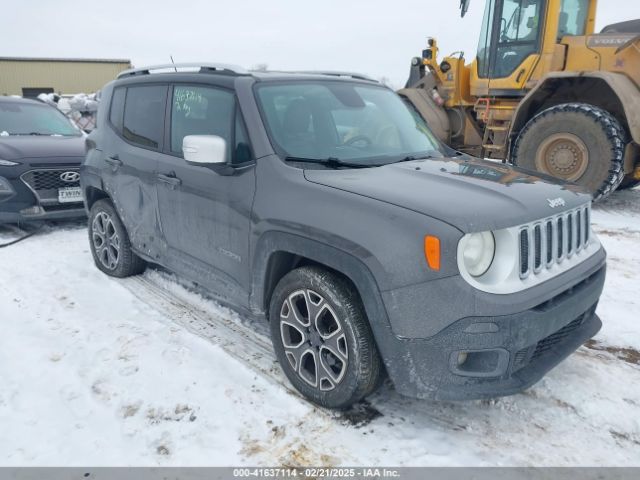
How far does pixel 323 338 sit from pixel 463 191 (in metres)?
1.10

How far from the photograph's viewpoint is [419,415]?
2775 mm

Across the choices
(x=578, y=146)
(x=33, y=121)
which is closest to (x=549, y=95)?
(x=578, y=146)

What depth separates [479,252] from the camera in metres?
2.35

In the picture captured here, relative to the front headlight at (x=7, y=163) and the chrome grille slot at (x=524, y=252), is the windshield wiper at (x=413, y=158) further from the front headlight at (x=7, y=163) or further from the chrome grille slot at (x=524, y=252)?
the front headlight at (x=7, y=163)

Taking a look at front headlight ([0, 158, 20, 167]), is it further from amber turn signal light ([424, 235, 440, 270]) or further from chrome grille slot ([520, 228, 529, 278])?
chrome grille slot ([520, 228, 529, 278])

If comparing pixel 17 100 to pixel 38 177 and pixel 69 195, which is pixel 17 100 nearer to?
pixel 38 177

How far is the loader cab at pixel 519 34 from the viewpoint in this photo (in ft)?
26.3

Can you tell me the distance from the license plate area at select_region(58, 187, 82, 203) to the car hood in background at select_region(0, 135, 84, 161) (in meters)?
0.44

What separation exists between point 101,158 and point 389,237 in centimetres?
349

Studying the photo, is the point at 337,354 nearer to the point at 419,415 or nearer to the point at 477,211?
the point at 419,415

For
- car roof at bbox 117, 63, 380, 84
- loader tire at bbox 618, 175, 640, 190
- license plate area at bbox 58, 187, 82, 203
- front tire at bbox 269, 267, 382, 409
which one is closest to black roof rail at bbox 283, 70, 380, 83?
car roof at bbox 117, 63, 380, 84

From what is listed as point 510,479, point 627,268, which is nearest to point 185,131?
point 510,479

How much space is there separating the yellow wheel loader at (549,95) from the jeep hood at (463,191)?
11.5ft

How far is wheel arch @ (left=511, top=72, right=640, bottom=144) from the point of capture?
6.88 m
